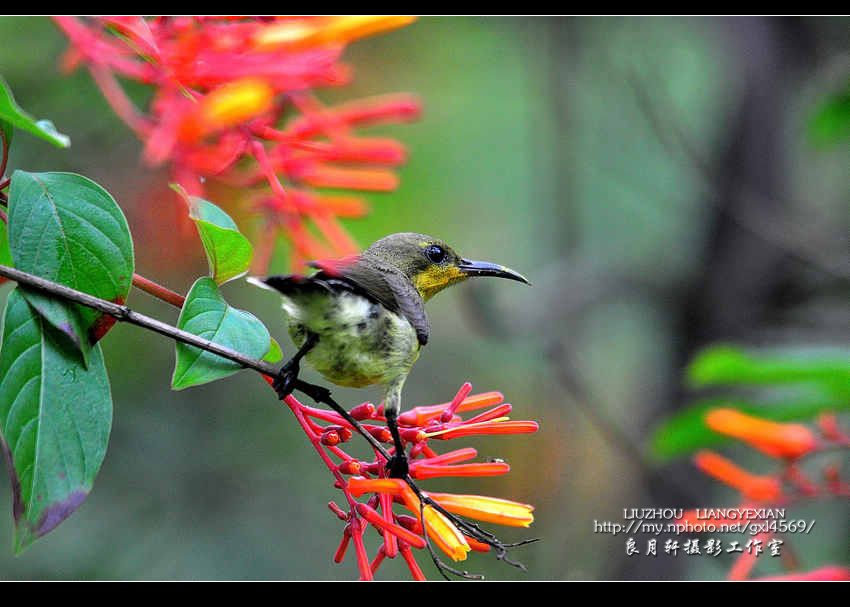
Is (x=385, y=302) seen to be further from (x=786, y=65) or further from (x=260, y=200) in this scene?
(x=786, y=65)

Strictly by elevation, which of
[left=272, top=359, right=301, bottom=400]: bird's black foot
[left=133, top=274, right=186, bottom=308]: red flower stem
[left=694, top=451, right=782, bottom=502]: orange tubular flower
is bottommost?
[left=133, top=274, right=186, bottom=308]: red flower stem

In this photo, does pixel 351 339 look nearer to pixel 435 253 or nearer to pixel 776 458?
pixel 435 253

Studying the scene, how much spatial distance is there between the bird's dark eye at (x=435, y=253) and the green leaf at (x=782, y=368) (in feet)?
1.86

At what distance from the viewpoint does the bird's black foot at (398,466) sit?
3.33 ft

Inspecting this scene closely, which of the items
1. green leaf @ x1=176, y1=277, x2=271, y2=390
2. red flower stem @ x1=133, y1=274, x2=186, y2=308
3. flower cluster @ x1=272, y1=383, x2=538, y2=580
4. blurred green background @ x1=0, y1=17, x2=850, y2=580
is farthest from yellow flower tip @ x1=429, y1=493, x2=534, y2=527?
blurred green background @ x1=0, y1=17, x2=850, y2=580

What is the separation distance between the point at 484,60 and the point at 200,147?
358cm

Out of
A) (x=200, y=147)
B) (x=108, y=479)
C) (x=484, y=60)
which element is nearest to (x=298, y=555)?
(x=108, y=479)

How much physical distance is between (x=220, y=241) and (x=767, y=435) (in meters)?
0.96

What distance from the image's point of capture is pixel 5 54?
173 cm

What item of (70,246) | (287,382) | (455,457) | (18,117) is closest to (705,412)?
(455,457)

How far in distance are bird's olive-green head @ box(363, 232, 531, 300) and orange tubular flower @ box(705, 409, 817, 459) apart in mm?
501

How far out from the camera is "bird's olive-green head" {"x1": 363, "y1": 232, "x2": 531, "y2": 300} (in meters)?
1.67

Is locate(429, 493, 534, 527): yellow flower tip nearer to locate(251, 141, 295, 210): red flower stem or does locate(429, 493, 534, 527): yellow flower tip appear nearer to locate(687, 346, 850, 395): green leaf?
locate(251, 141, 295, 210): red flower stem

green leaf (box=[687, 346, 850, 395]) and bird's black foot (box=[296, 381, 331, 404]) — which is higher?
green leaf (box=[687, 346, 850, 395])
